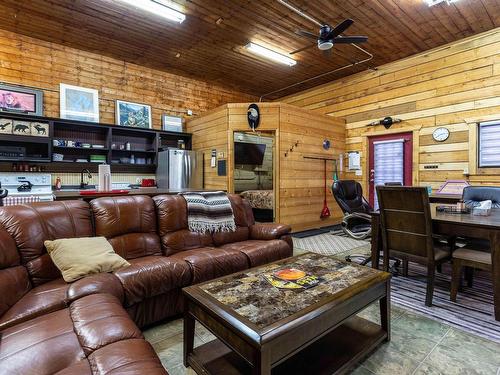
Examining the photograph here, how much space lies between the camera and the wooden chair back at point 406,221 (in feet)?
7.86

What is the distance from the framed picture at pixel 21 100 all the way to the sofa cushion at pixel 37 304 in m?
4.43

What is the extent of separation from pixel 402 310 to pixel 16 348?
263 centimetres

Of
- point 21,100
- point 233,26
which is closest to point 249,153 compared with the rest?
point 233,26

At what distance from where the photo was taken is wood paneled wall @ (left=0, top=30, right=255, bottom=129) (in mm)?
4922

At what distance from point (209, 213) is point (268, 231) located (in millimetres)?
729

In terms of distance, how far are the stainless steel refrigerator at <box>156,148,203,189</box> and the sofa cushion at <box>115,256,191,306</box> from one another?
370cm

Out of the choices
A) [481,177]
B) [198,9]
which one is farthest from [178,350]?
[481,177]

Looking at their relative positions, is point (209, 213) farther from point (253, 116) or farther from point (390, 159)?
point (390, 159)

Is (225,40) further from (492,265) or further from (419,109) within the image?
(492,265)

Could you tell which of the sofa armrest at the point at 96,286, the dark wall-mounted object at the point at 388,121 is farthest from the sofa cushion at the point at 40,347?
the dark wall-mounted object at the point at 388,121

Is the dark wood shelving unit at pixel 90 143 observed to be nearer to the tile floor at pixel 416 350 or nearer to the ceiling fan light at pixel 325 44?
the ceiling fan light at pixel 325 44

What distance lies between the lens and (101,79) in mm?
5750

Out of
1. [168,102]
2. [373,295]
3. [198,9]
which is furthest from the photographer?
[168,102]

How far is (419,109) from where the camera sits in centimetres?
547
